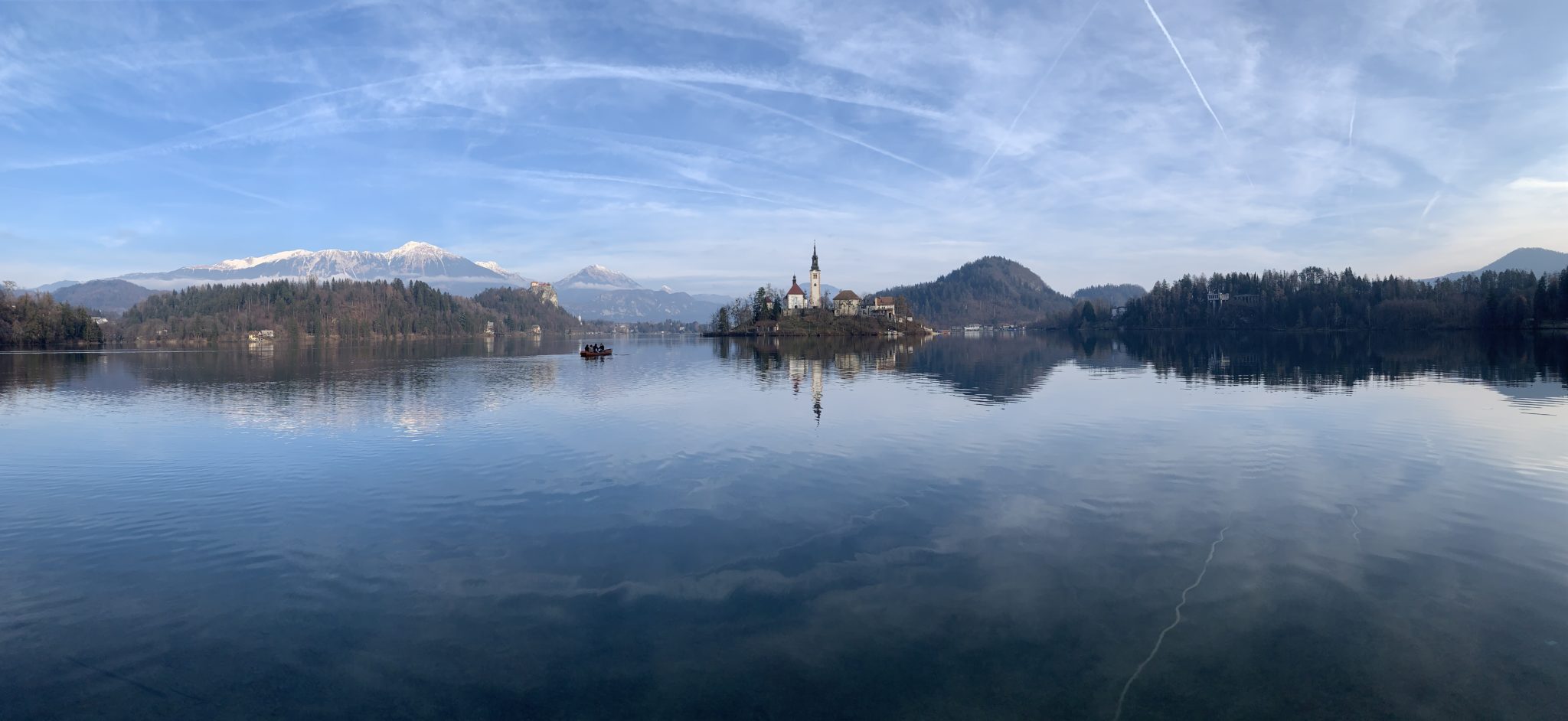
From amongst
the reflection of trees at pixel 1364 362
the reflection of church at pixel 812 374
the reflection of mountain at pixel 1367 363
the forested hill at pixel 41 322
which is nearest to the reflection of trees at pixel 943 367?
the reflection of church at pixel 812 374

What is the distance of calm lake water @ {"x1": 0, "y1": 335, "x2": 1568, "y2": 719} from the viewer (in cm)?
1016

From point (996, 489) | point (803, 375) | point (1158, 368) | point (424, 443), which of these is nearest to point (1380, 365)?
point (1158, 368)

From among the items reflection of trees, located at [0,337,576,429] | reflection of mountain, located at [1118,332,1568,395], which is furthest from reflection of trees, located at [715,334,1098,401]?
reflection of trees, located at [0,337,576,429]

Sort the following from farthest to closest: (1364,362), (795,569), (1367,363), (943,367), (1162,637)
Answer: (943,367), (1364,362), (1367,363), (795,569), (1162,637)

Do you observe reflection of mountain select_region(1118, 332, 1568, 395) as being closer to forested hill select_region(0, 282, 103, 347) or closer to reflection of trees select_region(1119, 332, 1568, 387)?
reflection of trees select_region(1119, 332, 1568, 387)

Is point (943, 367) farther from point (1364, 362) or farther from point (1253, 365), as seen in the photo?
point (1364, 362)

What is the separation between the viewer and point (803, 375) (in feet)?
226

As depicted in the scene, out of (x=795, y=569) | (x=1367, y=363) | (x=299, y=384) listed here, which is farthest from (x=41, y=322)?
(x=1367, y=363)

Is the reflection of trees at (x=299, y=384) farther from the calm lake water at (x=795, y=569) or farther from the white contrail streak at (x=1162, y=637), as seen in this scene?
the white contrail streak at (x=1162, y=637)

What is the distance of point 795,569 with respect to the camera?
1488 cm

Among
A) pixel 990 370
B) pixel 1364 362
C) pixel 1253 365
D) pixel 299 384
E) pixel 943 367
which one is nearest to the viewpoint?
pixel 299 384

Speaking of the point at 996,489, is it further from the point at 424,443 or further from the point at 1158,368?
the point at 1158,368

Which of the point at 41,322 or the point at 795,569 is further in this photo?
the point at 41,322

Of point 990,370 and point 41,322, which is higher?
point 41,322
